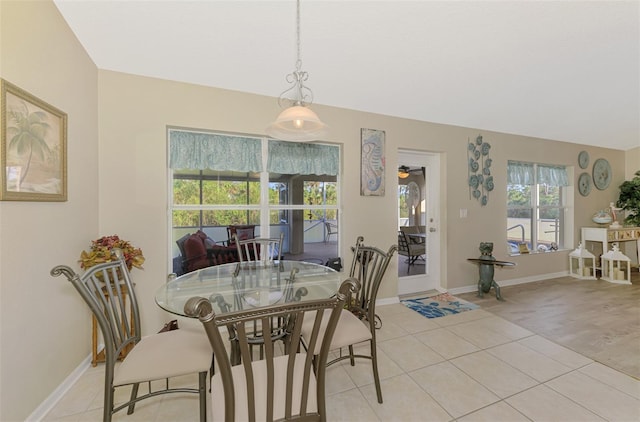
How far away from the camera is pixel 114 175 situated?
230 cm

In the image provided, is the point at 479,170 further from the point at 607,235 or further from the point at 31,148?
the point at 31,148

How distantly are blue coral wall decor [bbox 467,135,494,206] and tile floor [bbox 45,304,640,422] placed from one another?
6.86 feet

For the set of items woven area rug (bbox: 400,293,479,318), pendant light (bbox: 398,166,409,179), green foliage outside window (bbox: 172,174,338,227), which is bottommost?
woven area rug (bbox: 400,293,479,318)

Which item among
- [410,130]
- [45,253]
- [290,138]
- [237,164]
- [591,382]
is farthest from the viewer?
[410,130]

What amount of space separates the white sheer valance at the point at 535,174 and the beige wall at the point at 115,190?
18 centimetres

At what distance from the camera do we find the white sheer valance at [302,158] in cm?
292

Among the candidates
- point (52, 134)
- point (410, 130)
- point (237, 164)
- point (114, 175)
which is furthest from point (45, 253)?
point (410, 130)

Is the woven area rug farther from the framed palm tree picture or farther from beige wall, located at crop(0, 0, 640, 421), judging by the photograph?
the framed palm tree picture

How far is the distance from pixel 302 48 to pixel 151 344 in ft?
8.01

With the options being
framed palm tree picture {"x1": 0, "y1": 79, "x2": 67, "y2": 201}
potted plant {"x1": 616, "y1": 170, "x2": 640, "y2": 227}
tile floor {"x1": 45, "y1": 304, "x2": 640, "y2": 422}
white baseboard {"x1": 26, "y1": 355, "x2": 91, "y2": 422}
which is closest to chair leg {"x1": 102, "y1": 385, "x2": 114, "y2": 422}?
tile floor {"x1": 45, "y1": 304, "x2": 640, "y2": 422}

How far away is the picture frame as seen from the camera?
126 inches

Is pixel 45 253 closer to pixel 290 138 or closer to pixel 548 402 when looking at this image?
pixel 290 138

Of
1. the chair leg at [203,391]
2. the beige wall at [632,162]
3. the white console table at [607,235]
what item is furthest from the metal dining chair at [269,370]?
the beige wall at [632,162]

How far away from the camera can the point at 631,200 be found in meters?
4.89
